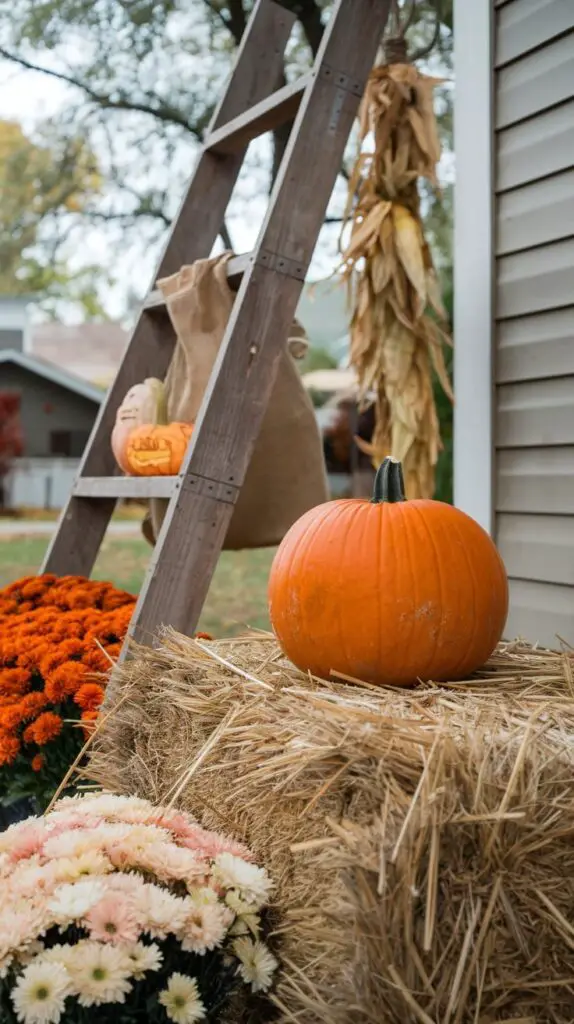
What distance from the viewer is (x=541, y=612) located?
89.4 inches

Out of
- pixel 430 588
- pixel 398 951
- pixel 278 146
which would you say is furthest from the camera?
pixel 278 146

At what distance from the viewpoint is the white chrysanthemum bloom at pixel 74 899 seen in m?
1.06

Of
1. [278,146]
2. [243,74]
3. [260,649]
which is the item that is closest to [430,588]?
[260,649]

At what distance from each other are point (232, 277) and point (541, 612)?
1021mm

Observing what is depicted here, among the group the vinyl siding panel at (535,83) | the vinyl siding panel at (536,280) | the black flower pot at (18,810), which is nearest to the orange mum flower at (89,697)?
the black flower pot at (18,810)

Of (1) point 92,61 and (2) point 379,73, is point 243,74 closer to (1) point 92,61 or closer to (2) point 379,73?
(2) point 379,73

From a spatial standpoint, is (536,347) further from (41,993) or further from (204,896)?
(41,993)

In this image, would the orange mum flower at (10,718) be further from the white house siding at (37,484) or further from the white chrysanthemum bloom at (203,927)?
the white house siding at (37,484)

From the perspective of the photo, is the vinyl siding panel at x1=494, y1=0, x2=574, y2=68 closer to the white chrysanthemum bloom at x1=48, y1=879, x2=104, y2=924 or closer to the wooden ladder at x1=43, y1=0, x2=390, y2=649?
the wooden ladder at x1=43, y1=0, x2=390, y2=649

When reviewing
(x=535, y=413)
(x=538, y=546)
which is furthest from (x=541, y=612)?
(x=535, y=413)

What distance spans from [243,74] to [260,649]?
4.92 ft

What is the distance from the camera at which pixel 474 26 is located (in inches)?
96.2

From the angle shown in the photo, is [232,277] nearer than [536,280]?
Yes

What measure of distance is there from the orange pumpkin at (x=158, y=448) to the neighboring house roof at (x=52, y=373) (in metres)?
5.74
